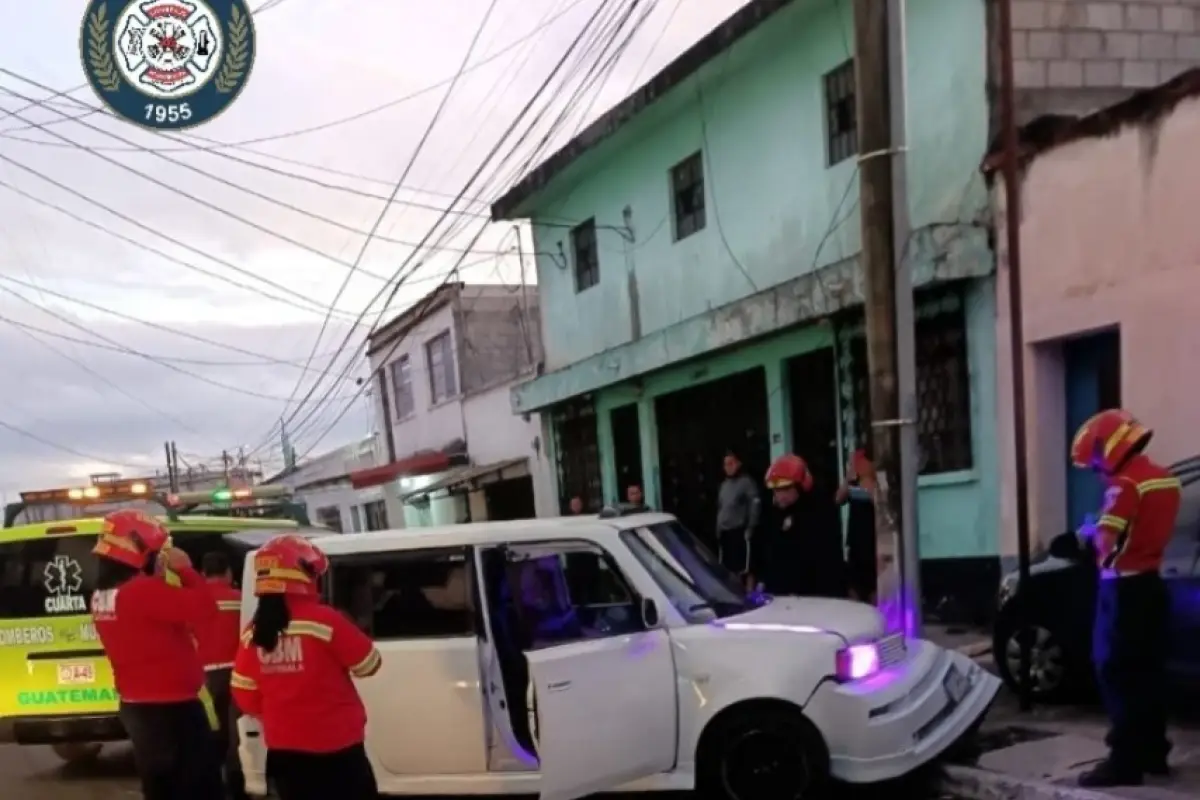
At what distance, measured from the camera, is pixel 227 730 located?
20.8 feet

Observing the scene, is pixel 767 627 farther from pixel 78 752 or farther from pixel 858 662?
pixel 78 752

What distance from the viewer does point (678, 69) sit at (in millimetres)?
12625

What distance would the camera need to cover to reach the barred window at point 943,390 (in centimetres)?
970

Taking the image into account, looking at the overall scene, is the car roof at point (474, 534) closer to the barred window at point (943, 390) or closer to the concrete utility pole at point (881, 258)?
the concrete utility pole at point (881, 258)

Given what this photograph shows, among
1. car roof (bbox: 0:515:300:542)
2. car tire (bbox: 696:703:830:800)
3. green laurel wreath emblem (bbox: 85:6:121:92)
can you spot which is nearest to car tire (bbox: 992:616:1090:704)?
car tire (bbox: 696:703:830:800)

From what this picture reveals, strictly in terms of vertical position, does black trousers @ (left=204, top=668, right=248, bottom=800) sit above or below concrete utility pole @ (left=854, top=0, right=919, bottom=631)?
below

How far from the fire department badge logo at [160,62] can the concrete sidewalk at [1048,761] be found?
6.66 metres

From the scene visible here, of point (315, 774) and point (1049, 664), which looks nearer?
point (315, 774)

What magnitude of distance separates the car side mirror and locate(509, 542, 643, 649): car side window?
2.6 inches

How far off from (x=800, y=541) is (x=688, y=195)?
22.8 feet

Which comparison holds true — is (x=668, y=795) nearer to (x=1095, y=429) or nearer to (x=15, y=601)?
(x=1095, y=429)

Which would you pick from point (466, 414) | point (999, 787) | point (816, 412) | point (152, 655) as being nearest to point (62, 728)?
point (152, 655)

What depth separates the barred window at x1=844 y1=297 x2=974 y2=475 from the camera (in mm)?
9695

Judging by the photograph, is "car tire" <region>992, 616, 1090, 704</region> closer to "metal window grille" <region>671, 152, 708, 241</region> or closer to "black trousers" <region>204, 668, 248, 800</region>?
"black trousers" <region>204, 668, 248, 800</region>
